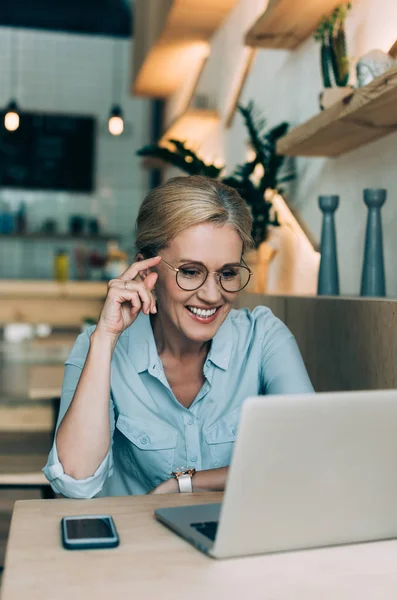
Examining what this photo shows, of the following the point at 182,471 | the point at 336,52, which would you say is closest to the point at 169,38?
the point at 336,52

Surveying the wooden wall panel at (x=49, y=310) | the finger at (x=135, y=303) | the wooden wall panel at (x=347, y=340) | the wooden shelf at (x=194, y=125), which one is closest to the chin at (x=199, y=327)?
the finger at (x=135, y=303)

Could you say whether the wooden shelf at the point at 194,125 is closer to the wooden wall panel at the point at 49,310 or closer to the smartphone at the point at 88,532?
the wooden wall panel at the point at 49,310

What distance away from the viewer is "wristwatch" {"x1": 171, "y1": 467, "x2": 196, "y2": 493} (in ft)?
4.64

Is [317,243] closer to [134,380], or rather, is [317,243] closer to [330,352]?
[330,352]

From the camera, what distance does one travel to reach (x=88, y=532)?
0.99m

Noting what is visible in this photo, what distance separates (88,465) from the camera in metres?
1.37

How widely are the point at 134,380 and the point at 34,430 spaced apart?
2.06 metres

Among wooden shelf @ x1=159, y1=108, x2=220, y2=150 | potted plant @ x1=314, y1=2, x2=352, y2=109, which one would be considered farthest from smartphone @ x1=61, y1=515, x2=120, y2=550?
wooden shelf @ x1=159, y1=108, x2=220, y2=150

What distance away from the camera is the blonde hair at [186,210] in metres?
1.56

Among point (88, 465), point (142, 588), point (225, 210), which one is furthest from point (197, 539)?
point (225, 210)

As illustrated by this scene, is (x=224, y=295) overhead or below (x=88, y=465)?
overhead

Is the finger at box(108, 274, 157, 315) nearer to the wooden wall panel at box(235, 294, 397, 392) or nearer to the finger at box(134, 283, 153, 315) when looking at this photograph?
the finger at box(134, 283, 153, 315)

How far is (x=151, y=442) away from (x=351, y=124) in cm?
100

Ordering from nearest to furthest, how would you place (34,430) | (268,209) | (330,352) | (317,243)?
1. (330,352)
2. (317,243)
3. (268,209)
4. (34,430)
